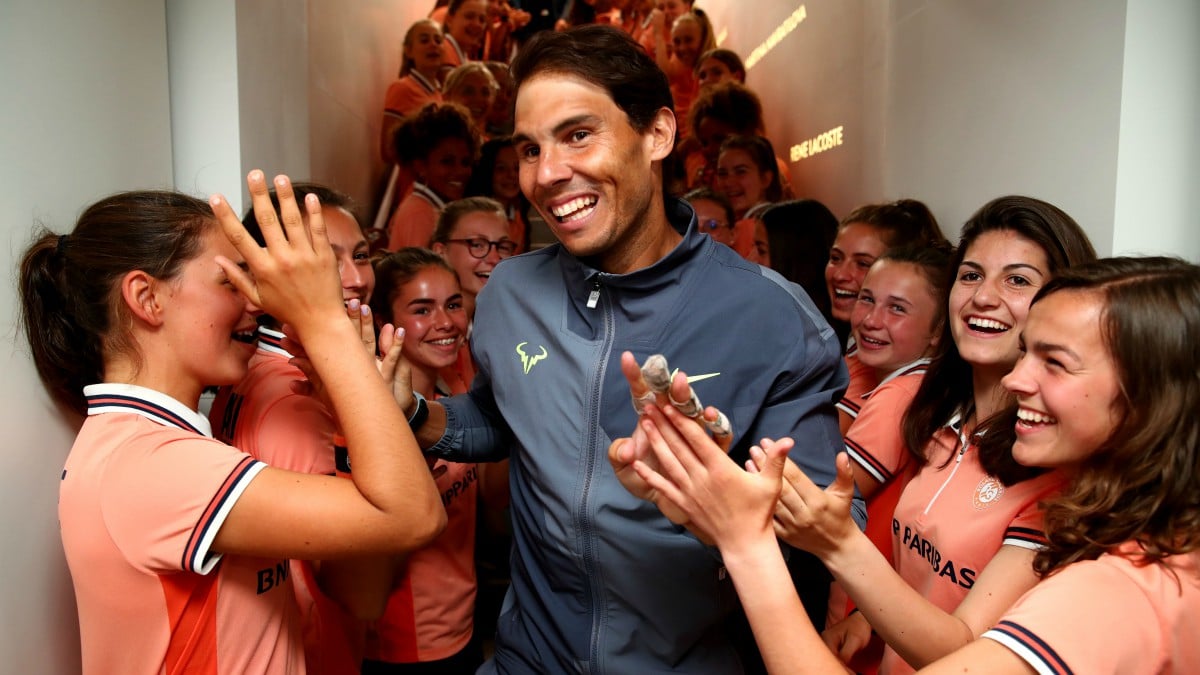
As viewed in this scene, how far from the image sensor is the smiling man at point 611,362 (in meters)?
1.47

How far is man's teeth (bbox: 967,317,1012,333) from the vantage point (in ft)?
6.11

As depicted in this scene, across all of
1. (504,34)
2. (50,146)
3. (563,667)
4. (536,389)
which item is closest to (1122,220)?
(536,389)

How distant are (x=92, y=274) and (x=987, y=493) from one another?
5.36ft

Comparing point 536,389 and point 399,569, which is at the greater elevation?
point 536,389

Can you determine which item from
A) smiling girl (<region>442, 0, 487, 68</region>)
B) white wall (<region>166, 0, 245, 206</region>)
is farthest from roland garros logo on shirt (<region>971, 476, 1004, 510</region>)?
smiling girl (<region>442, 0, 487, 68</region>)

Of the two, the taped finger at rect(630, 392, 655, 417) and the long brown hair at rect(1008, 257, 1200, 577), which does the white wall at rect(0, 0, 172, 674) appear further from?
the long brown hair at rect(1008, 257, 1200, 577)

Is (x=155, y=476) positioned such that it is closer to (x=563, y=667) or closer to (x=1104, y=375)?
(x=563, y=667)

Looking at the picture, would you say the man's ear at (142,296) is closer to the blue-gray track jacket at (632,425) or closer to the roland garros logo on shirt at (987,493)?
the blue-gray track jacket at (632,425)

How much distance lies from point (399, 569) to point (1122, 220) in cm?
194

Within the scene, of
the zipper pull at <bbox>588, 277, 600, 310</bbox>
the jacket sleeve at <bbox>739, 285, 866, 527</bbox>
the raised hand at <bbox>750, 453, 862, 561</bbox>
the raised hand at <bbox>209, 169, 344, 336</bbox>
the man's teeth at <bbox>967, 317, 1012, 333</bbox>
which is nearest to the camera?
the raised hand at <bbox>750, 453, 862, 561</bbox>

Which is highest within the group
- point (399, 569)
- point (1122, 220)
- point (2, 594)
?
point (1122, 220)

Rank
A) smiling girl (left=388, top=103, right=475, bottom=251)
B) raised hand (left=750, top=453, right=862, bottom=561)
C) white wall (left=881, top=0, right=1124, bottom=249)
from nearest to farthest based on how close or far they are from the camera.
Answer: raised hand (left=750, top=453, right=862, bottom=561) → white wall (left=881, top=0, right=1124, bottom=249) → smiling girl (left=388, top=103, right=475, bottom=251)

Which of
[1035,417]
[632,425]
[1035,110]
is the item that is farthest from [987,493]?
[1035,110]

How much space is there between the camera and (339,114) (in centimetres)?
579
